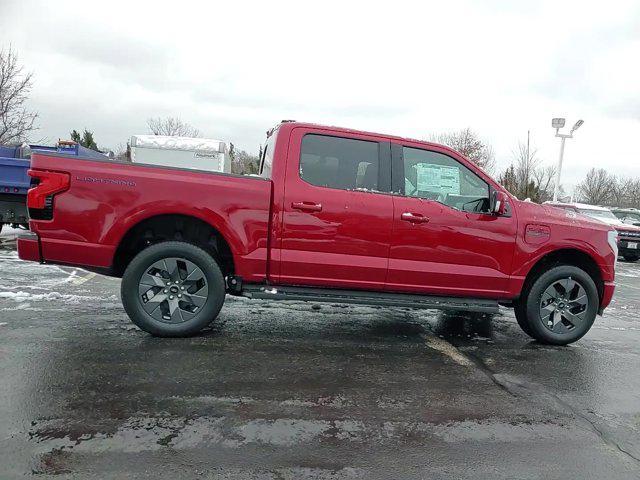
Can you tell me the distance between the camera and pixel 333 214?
4.64 meters

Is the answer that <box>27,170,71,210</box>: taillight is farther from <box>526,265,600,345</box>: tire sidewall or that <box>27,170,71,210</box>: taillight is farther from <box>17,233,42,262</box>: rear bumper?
<box>526,265,600,345</box>: tire sidewall

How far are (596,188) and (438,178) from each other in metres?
77.6

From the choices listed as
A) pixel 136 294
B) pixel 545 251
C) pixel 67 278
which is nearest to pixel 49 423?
pixel 136 294

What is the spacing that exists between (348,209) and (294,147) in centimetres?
81

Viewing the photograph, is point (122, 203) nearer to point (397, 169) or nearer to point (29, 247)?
point (29, 247)

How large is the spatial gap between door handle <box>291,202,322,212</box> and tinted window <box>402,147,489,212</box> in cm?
94

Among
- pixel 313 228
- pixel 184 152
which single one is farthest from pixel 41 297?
pixel 184 152

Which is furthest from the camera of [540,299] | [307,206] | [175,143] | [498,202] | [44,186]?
[175,143]

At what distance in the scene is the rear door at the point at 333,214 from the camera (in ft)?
15.2

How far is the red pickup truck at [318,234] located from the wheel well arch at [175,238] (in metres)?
0.01

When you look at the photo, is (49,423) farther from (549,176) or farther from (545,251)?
(549,176)

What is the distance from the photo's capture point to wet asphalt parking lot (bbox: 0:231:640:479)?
2.72m

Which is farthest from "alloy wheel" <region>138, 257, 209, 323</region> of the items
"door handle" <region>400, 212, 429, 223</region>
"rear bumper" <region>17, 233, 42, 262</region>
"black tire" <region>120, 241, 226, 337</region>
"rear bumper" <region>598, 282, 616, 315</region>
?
"rear bumper" <region>598, 282, 616, 315</region>

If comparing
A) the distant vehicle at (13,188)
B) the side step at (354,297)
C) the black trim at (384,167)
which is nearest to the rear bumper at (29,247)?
the side step at (354,297)
